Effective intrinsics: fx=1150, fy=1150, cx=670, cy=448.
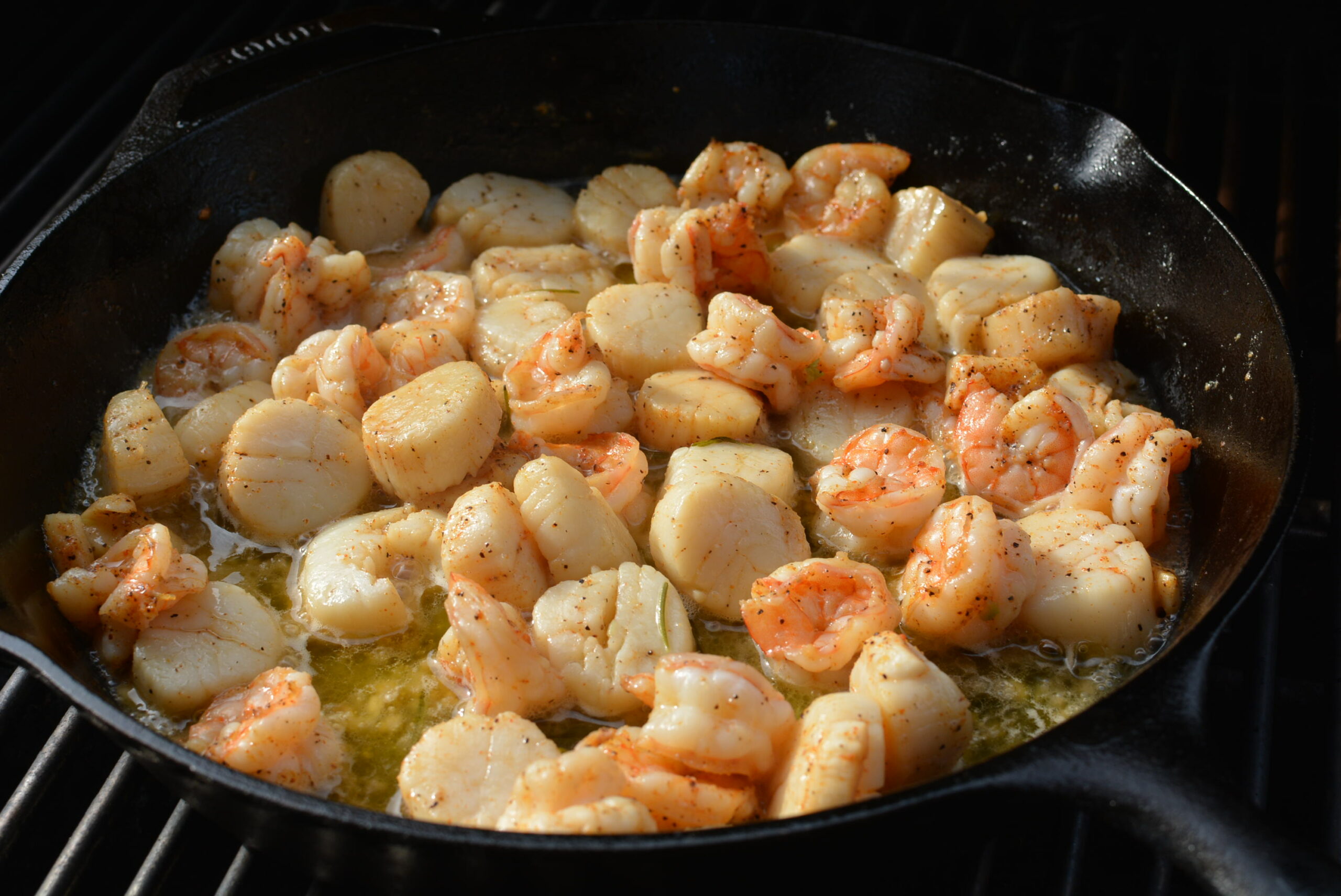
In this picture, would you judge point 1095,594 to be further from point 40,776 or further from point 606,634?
point 40,776

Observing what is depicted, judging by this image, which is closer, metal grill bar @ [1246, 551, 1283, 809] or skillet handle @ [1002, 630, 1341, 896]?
skillet handle @ [1002, 630, 1341, 896]

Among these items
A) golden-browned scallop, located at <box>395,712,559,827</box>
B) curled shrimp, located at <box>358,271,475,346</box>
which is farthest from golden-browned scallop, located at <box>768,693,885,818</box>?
curled shrimp, located at <box>358,271,475,346</box>

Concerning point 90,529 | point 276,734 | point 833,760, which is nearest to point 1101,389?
point 833,760

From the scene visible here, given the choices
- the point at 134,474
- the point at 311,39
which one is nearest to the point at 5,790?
the point at 134,474

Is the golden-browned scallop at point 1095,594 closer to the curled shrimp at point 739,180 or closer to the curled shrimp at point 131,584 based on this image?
the curled shrimp at point 739,180

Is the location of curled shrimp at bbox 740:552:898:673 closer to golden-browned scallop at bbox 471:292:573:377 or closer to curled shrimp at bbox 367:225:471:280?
golden-browned scallop at bbox 471:292:573:377

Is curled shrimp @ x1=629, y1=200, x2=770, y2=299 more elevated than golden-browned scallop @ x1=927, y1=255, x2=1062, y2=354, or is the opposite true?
golden-browned scallop @ x1=927, y1=255, x2=1062, y2=354

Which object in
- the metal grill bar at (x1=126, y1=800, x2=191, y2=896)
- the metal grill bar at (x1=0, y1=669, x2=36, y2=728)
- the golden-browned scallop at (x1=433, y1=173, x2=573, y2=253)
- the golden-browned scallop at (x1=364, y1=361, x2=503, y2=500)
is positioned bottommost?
the metal grill bar at (x1=0, y1=669, x2=36, y2=728)
